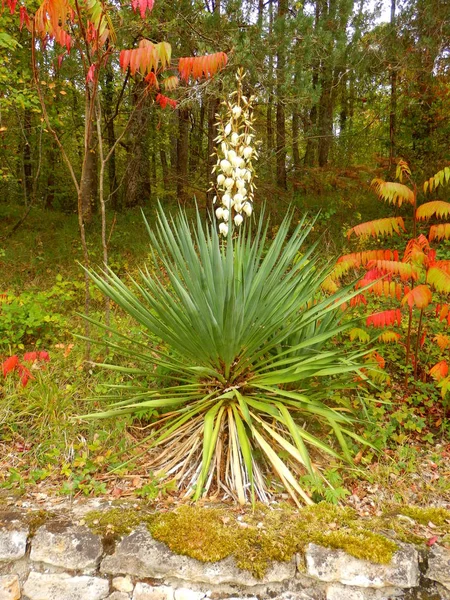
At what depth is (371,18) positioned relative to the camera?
22.6 feet

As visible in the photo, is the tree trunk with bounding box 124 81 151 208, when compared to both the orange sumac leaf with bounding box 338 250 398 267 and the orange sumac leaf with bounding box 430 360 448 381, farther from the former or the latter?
the orange sumac leaf with bounding box 430 360 448 381

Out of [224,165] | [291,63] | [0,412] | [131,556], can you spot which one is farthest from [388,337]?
[291,63]

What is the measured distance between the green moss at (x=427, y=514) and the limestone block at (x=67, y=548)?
5.52 ft

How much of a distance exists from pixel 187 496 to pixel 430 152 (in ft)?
23.7

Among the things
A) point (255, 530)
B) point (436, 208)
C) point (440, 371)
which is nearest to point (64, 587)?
point (255, 530)

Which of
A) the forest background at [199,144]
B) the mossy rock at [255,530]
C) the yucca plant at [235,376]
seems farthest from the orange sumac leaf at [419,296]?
the mossy rock at [255,530]

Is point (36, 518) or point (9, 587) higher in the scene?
point (36, 518)

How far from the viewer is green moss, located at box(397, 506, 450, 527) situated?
7.86ft

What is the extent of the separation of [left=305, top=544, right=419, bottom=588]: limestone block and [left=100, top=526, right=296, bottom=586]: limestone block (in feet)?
0.44

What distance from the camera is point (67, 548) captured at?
2264mm

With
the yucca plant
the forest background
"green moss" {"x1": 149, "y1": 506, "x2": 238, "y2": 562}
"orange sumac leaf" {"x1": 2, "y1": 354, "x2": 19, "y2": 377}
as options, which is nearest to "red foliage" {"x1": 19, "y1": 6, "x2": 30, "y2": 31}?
the forest background

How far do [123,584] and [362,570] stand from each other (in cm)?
118

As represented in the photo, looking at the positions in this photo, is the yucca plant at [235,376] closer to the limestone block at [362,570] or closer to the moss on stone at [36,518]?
the limestone block at [362,570]

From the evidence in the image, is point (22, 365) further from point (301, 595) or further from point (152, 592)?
point (301, 595)
